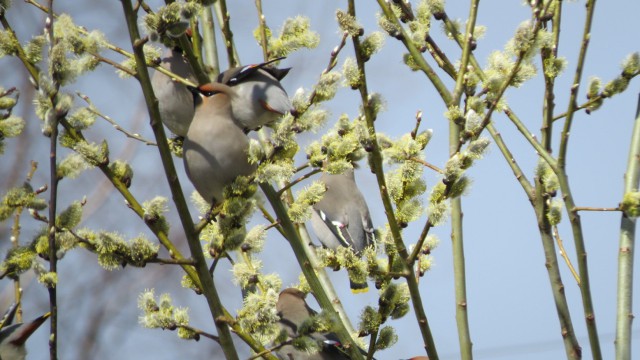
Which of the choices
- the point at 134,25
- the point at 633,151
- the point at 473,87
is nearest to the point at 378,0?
the point at 473,87

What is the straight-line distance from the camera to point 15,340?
2076mm

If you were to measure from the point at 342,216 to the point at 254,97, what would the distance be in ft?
7.90

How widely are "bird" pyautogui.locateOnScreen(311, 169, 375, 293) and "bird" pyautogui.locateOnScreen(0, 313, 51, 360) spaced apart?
2.81 metres

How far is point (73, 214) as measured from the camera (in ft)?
6.02

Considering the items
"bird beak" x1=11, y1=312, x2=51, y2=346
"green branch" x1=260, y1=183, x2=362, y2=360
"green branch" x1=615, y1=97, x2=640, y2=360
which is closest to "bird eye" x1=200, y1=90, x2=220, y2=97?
"green branch" x1=260, y1=183, x2=362, y2=360

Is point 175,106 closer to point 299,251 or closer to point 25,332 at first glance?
point 299,251

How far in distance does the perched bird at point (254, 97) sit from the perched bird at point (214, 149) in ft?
0.48

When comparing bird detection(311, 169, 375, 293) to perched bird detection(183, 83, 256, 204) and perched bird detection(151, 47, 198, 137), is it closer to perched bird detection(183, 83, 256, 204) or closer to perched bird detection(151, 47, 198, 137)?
perched bird detection(151, 47, 198, 137)

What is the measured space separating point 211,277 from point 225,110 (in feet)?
1.68

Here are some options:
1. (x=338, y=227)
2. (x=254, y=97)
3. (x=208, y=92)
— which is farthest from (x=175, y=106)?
(x=338, y=227)

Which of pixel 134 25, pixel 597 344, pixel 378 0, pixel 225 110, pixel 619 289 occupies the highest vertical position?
pixel 378 0

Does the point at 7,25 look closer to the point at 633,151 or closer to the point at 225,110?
the point at 225,110

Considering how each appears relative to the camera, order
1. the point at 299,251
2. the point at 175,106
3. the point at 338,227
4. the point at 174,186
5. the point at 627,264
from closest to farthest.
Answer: the point at 174,186
the point at 299,251
the point at 627,264
the point at 175,106
the point at 338,227

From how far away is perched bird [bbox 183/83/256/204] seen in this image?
2.08 m
